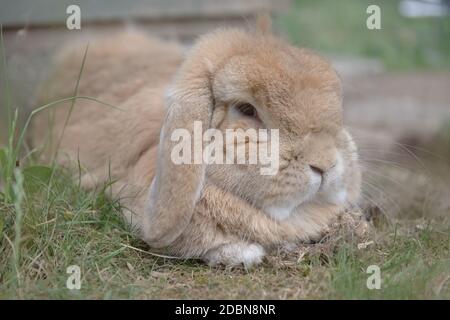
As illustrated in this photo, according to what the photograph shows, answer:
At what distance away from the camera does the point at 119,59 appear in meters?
5.24

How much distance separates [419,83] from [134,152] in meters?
5.31

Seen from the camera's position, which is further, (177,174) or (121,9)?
(121,9)

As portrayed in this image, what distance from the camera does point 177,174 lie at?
10.3 feet

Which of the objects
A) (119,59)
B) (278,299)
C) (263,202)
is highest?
(119,59)

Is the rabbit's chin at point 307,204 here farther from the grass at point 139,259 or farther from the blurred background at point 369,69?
the blurred background at point 369,69

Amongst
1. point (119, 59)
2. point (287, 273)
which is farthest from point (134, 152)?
point (119, 59)

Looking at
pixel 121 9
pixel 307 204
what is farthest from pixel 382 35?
pixel 307 204

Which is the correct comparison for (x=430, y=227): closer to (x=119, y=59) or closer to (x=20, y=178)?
(x=20, y=178)

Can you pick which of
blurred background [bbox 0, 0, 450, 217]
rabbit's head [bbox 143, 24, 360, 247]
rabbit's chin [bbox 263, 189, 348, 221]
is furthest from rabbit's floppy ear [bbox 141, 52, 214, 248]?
blurred background [bbox 0, 0, 450, 217]

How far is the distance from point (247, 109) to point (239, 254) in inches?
27.8

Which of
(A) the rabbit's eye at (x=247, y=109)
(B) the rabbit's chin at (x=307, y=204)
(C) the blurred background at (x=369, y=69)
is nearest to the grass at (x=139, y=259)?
(B) the rabbit's chin at (x=307, y=204)

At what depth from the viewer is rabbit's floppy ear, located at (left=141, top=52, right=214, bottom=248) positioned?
10.3 feet

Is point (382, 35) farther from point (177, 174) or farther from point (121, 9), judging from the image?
point (177, 174)

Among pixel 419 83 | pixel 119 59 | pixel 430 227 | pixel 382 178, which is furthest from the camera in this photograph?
pixel 419 83
